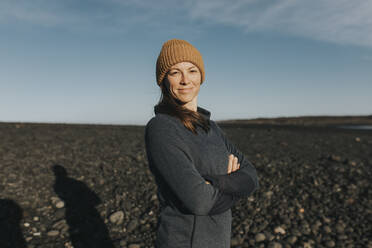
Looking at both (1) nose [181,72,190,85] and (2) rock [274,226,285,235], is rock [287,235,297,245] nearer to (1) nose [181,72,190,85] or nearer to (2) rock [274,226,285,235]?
(2) rock [274,226,285,235]

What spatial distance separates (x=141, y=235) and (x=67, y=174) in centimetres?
494

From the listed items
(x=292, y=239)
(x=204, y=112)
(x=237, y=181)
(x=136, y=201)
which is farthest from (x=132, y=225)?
(x=237, y=181)

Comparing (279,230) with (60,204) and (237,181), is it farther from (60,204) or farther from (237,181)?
(60,204)

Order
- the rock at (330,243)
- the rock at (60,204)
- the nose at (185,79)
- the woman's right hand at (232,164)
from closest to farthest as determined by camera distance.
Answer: the nose at (185,79), the woman's right hand at (232,164), the rock at (330,243), the rock at (60,204)

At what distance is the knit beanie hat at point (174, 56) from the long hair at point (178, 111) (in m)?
0.10

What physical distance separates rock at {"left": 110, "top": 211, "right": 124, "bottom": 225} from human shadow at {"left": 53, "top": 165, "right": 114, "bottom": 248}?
8.9 inches

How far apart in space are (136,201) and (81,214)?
140cm

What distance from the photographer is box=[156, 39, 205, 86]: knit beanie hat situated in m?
2.68

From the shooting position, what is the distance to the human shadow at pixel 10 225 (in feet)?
19.6

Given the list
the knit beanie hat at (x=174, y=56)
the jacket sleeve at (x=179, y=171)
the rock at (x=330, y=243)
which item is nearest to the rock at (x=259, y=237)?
the rock at (x=330, y=243)

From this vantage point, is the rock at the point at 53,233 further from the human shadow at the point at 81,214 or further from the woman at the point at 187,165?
the woman at the point at 187,165

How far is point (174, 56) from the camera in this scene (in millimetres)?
2674

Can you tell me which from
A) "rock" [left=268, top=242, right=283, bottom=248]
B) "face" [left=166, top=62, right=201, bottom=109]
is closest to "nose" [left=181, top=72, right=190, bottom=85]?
"face" [left=166, top=62, right=201, bottom=109]

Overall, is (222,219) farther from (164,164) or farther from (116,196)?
(116,196)
